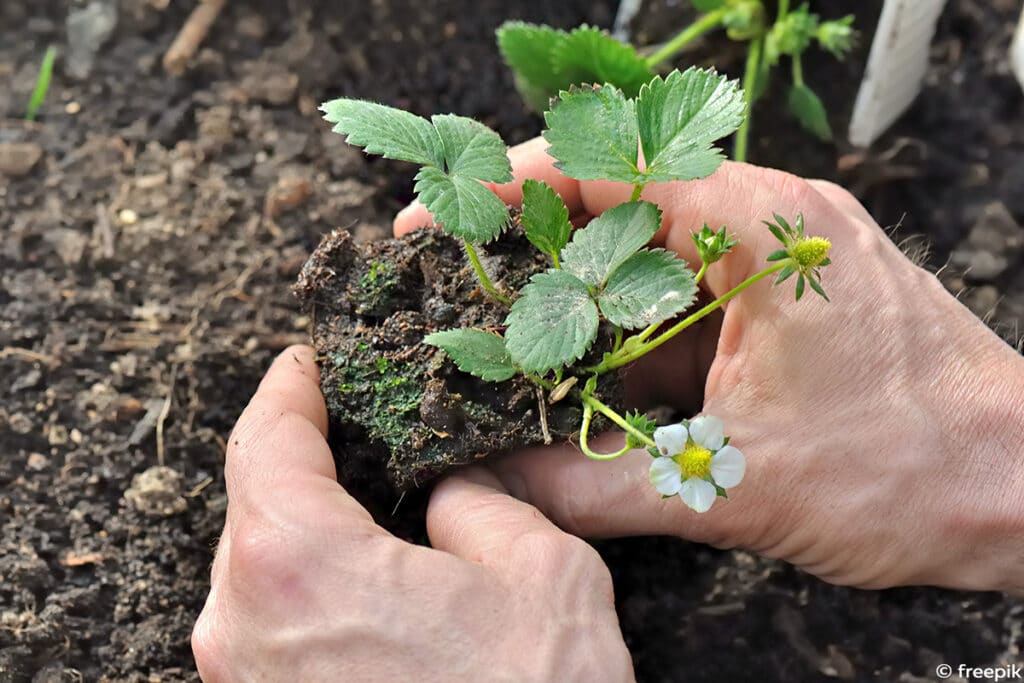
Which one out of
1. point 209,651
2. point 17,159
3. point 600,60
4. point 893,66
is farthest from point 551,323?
point 17,159

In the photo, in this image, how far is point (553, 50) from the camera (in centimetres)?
183

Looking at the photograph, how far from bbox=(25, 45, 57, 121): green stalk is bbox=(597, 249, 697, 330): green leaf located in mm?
1437

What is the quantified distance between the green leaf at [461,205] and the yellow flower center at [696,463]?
36cm


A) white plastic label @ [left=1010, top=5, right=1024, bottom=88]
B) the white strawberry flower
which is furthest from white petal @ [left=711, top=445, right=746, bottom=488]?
white plastic label @ [left=1010, top=5, right=1024, bottom=88]

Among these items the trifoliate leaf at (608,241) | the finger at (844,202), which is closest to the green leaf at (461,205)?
the trifoliate leaf at (608,241)

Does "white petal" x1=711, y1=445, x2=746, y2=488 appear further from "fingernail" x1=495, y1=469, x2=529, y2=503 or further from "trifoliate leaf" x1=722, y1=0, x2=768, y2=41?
"trifoliate leaf" x1=722, y1=0, x2=768, y2=41

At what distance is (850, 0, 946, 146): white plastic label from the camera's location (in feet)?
6.42

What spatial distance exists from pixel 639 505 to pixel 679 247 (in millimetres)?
A: 376

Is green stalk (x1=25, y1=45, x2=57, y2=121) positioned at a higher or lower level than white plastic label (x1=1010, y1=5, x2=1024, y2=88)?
lower

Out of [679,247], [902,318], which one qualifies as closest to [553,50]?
[679,247]

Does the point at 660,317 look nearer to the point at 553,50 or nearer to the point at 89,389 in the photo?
the point at 553,50

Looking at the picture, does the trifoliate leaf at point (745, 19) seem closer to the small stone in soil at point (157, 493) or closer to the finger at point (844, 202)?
the finger at point (844, 202)

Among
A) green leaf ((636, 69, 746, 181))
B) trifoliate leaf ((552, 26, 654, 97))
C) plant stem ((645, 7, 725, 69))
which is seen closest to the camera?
green leaf ((636, 69, 746, 181))

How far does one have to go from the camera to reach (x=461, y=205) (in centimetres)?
123
